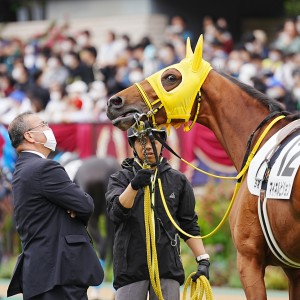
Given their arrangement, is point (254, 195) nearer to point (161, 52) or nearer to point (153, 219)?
point (153, 219)

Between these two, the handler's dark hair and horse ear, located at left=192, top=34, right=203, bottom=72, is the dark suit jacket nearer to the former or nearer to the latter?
the handler's dark hair

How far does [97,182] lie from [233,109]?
14.3 ft

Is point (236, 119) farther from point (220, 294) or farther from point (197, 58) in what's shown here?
point (220, 294)

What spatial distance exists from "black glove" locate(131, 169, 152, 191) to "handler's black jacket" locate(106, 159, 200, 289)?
0.24 m

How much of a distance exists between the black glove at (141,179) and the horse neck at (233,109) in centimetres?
88

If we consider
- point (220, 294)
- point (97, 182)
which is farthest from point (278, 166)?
point (97, 182)

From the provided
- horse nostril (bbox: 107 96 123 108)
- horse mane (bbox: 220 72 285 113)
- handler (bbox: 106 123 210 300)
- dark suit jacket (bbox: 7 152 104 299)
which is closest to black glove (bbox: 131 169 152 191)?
handler (bbox: 106 123 210 300)

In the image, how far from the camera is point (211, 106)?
692 centimetres

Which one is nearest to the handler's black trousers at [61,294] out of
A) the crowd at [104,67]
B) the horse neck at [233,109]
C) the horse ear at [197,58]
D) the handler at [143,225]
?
the handler at [143,225]

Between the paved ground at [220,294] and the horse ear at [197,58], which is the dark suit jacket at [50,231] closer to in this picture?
the horse ear at [197,58]

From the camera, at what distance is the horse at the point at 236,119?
639 cm

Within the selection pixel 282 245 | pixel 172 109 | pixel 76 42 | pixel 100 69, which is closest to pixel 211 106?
pixel 172 109

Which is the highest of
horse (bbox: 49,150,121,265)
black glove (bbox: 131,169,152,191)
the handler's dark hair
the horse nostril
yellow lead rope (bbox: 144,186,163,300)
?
the horse nostril

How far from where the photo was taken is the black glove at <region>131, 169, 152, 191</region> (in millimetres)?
6297
